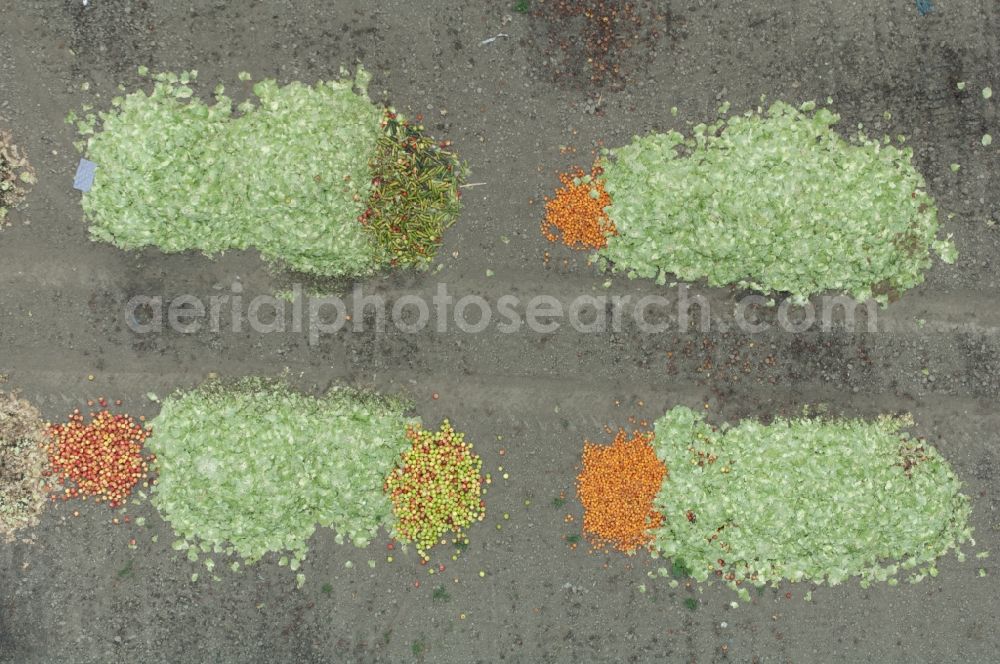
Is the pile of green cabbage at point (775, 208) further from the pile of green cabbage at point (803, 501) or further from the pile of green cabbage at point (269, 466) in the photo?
the pile of green cabbage at point (269, 466)

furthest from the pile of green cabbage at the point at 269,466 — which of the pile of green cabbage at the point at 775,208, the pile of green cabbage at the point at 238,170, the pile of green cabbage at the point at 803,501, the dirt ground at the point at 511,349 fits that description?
the pile of green cabbage at the point at 775,208

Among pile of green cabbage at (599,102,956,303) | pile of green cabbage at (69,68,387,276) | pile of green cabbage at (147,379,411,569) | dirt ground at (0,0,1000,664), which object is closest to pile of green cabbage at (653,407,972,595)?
dirt ground at (0,0,1000,664)

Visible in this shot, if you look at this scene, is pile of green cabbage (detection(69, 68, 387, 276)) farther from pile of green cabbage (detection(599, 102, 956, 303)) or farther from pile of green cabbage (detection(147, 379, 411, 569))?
pile of green cabbage (detection(599, 102, 956, 303))

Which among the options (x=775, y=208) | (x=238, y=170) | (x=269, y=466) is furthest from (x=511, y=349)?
(x=238, y=170)

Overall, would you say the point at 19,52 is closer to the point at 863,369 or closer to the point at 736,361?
the point at 736,361

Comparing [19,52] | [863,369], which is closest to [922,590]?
[863,369]

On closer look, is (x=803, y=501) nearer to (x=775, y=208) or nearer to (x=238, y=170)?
(x=775, y=208)
